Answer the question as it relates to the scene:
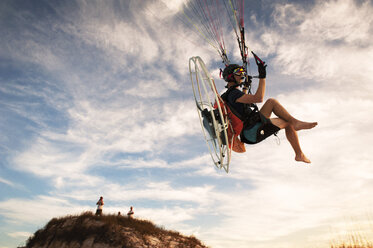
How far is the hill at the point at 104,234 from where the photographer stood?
44.9 ft

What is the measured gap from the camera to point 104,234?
14055mm

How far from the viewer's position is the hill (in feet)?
44.9

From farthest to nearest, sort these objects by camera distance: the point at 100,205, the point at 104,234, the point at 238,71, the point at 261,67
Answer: the point at 100,205 → the point at 104,234 → the point at 238,71 → the point at 261,67

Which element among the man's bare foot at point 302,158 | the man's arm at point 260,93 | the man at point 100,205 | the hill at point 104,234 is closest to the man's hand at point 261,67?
the man's arm at point 260,93

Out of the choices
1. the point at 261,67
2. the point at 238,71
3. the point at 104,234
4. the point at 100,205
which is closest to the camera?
the point at 261,67

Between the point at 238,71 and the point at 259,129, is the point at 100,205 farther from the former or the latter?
the point at 238,71

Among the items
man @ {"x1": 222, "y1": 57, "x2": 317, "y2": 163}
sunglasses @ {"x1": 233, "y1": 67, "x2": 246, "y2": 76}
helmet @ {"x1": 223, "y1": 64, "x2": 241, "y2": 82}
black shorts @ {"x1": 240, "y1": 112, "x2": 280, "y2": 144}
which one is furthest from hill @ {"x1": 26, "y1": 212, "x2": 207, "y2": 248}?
sunglasses @ {"x1": 233, "y1": 67, "x2": 246, "y2": 76}

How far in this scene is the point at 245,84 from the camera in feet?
18.7

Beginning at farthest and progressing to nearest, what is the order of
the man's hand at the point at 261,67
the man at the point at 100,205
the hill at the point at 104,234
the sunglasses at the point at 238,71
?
the man at the point at 100,205, the hill at the point at 104,234, the sunglasses at the point at 238,71, the man's hand at the point at 261,67

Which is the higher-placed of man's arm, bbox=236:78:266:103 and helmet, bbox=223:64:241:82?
helmet, bbox=223:64:241:82

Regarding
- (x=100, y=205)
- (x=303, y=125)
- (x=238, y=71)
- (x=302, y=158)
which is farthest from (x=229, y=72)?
(x=100, y=205)

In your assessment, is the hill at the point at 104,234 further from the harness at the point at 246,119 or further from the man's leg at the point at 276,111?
the man's leg at the point at 276,111

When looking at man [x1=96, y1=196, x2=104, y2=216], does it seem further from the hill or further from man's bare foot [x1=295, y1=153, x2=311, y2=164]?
man's bare foot [x1=295, y1=153, x2=311, y2=164]

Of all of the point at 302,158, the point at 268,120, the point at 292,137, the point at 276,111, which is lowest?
the point at 302,158
